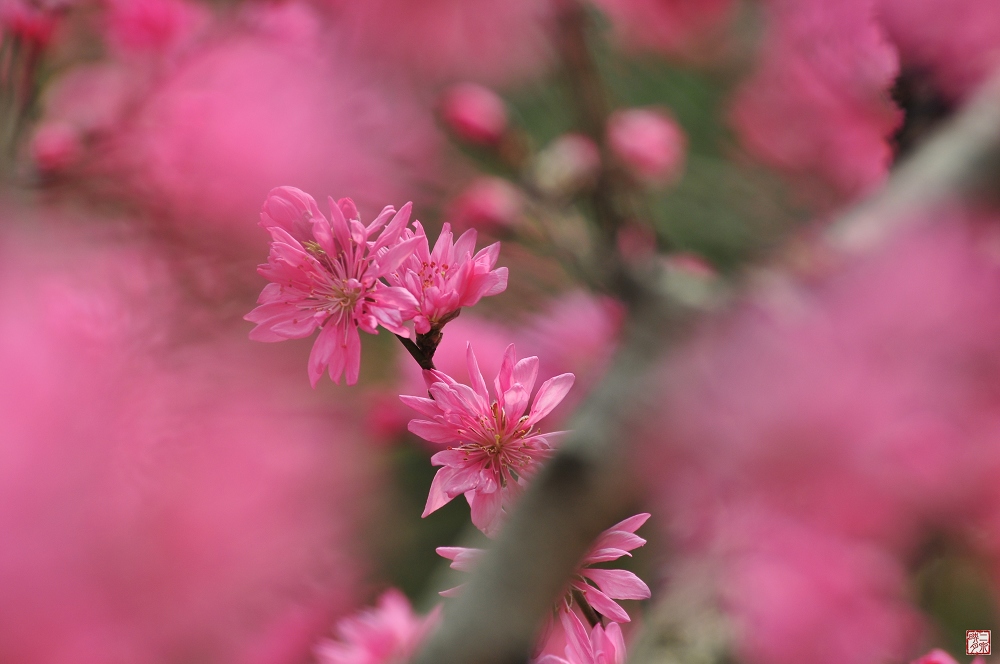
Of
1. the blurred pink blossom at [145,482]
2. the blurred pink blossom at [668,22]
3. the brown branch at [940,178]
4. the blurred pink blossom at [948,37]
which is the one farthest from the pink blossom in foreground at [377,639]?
the blurred pink blossom at [668,22]

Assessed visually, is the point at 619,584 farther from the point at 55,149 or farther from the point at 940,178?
the point at 55,149

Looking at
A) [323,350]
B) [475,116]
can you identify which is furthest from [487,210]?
[323,350]

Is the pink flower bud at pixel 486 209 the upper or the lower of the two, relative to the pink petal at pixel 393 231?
upper

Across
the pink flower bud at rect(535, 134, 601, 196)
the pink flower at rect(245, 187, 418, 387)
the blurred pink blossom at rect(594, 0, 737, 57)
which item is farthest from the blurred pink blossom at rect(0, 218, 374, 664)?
the blurred pink blossom at rect(594, 0, 737, 57)

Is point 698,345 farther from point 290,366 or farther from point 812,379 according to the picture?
point 290,366

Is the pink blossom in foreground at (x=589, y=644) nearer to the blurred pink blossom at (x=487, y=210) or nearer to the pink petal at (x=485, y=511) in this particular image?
the pink petal at (x=485, y=511)

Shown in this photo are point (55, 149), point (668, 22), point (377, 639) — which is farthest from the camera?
point (668, 22)
